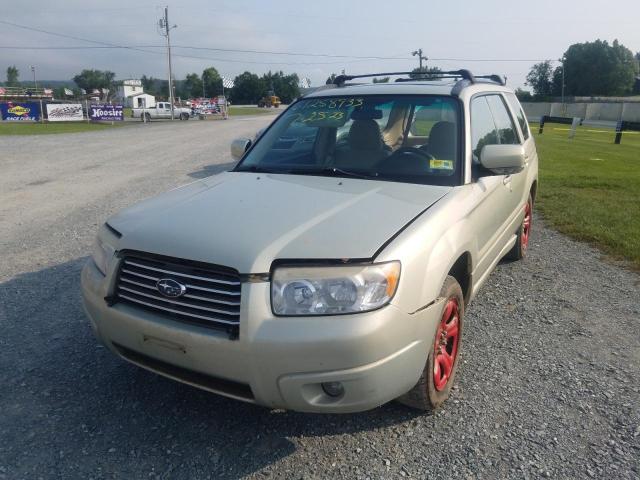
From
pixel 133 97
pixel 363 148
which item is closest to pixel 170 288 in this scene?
pixel 363 148

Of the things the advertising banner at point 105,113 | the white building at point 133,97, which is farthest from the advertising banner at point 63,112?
the white building at point 133,97

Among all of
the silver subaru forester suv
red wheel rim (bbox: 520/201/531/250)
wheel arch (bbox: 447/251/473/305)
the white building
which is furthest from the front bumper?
the white building

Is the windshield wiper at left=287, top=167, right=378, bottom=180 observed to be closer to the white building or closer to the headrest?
the headrest

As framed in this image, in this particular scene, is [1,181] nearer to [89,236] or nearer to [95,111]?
[89,236]

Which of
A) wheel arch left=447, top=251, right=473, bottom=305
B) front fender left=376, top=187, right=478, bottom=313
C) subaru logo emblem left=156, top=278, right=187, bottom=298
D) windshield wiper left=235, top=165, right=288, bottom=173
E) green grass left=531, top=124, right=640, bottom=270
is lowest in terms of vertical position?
green grass left=531, top=124, right=640, bottom=270

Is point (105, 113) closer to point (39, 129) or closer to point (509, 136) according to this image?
point (39, 129)

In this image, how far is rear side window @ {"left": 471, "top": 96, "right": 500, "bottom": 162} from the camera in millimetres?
3854

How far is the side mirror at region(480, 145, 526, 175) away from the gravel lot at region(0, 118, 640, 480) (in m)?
1.28

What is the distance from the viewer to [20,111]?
127ft

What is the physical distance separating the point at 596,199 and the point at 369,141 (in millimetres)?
6900

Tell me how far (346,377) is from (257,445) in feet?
2.42

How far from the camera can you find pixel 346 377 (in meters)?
2.34

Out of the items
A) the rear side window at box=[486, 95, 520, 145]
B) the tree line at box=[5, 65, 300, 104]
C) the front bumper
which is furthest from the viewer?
the tree line at box=[5, 65, 300, 104]

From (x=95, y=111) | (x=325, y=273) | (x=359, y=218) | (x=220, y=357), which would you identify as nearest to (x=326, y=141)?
(x=359, y=218)
